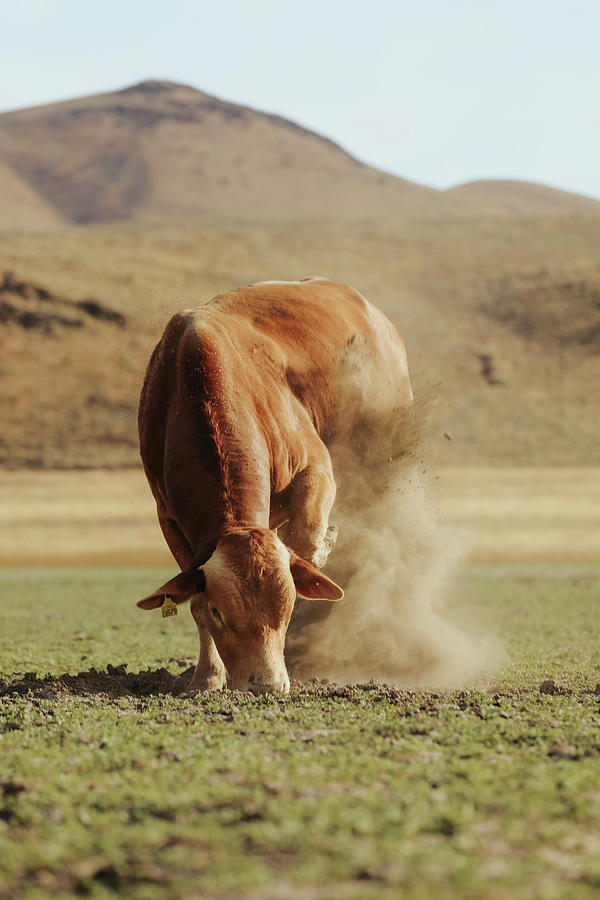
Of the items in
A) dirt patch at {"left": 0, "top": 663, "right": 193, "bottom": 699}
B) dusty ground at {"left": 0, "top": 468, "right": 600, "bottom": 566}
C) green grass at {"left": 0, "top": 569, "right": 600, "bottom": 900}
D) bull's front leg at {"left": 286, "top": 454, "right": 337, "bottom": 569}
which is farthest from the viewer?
dusty ground at {"left": 0, "top": 468, "right": 600, "bottom": 566}

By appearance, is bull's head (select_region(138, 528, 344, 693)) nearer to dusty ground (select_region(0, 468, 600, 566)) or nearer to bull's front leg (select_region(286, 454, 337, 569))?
bull's front leg (select_region(286, 454, 337, 569))

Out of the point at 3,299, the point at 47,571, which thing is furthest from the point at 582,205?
the point at 47,571

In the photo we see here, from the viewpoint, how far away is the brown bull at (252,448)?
7117 mm

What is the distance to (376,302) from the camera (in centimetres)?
6112

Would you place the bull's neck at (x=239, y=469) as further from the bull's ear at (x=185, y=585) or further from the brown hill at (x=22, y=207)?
the brown hill at (x=22, y=207)

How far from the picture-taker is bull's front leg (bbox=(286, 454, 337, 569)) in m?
8.33

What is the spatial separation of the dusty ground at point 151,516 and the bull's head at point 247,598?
21.3 m

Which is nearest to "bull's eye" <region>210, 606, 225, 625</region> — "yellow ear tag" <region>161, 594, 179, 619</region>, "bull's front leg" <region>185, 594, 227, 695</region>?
"yellow ear tag" <region>161, 594, 179, 619</region>

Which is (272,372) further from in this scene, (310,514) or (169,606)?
(169,606)

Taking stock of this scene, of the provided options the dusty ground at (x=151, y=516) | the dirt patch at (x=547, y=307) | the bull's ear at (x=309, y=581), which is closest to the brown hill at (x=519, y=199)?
the dirt patch at (x=547, y=307)

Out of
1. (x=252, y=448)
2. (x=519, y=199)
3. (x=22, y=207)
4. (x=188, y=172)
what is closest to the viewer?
(x=252, y=448)

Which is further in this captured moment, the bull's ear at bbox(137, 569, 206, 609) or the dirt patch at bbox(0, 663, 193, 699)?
the dirt patch at bbox(0, 663, 193, 699)

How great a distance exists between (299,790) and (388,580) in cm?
555

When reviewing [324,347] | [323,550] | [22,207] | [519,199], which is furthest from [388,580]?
[519,199]
